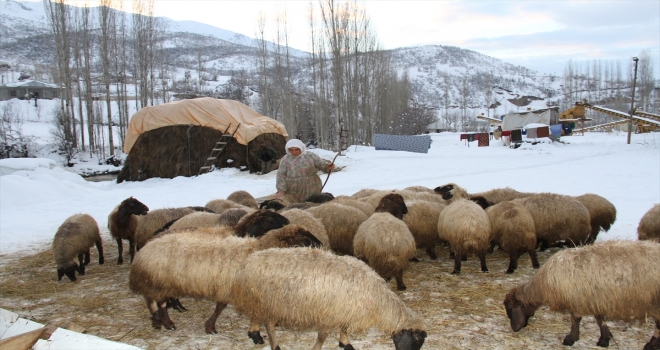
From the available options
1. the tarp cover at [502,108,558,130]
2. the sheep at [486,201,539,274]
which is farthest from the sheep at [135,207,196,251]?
the tarp cover at [502,108,558,130]

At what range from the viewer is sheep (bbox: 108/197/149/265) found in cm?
715

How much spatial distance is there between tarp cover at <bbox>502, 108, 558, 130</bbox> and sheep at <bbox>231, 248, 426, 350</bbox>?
42.2 m

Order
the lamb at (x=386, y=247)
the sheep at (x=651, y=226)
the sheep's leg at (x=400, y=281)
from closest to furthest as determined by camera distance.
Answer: the lamb at (x=386, y=247) → the sheep's leg at (x=400, y=281) → the sheep at (x=651, y=226)

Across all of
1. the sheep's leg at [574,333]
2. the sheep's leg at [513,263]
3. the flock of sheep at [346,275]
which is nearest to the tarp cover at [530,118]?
the flock of sheep at [346,275]

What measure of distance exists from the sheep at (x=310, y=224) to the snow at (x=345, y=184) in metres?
5.44

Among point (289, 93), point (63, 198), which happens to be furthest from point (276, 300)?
point (289, 93)

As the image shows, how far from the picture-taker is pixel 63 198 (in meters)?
13.4

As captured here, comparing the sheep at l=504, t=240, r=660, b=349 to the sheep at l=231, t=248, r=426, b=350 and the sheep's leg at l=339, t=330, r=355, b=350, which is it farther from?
the sheep's leg at l=339, t=330, r=355, b=350

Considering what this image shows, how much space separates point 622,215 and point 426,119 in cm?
5168

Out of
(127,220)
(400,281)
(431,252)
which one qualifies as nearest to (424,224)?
(431,252)

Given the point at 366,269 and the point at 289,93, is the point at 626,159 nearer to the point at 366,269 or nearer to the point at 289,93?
the point at 366,269

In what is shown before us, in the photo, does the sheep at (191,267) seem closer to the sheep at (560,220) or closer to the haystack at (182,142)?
the sheep at (560,220)

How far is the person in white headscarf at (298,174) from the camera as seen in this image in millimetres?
8586

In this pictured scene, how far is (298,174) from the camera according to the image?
877 cm
